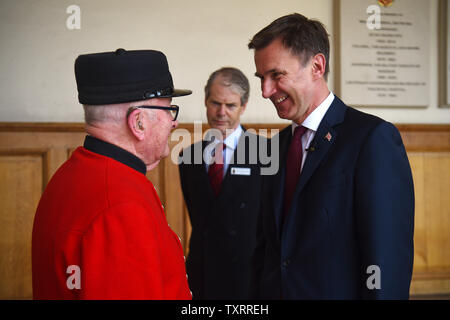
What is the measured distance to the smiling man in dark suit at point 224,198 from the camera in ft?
8.89

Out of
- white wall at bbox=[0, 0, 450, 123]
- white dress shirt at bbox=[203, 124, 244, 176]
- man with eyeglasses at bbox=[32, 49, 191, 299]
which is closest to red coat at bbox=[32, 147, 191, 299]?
man with eyeglasses at bbox=[32, 49, 191, 299]

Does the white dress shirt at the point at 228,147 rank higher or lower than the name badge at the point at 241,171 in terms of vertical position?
higher

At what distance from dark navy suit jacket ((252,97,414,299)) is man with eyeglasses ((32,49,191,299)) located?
0.51 m

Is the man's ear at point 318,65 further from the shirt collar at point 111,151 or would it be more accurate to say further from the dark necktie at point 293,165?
the shirt collar at point 111,151

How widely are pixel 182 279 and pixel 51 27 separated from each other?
2.88 metres

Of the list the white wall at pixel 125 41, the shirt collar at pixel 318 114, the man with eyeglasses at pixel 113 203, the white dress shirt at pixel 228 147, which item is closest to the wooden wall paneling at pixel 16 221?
the white wall at pixel 125 41

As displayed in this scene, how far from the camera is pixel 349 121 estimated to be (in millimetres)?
1681

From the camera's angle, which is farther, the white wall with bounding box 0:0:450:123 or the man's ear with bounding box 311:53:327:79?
the white wall with bounding box 0:0:450:123

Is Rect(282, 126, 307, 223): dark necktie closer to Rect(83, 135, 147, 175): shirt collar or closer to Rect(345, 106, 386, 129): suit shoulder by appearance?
Rect(345, 106, 386, 129): suit shoulder

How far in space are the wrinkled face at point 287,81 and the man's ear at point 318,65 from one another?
0.02 metres

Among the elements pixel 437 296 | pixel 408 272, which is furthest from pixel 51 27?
pixel 437 296

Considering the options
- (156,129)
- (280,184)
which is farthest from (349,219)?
(156,129)

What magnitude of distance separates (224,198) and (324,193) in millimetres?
1220

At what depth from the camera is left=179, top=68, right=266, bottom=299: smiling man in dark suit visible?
2709 mm
